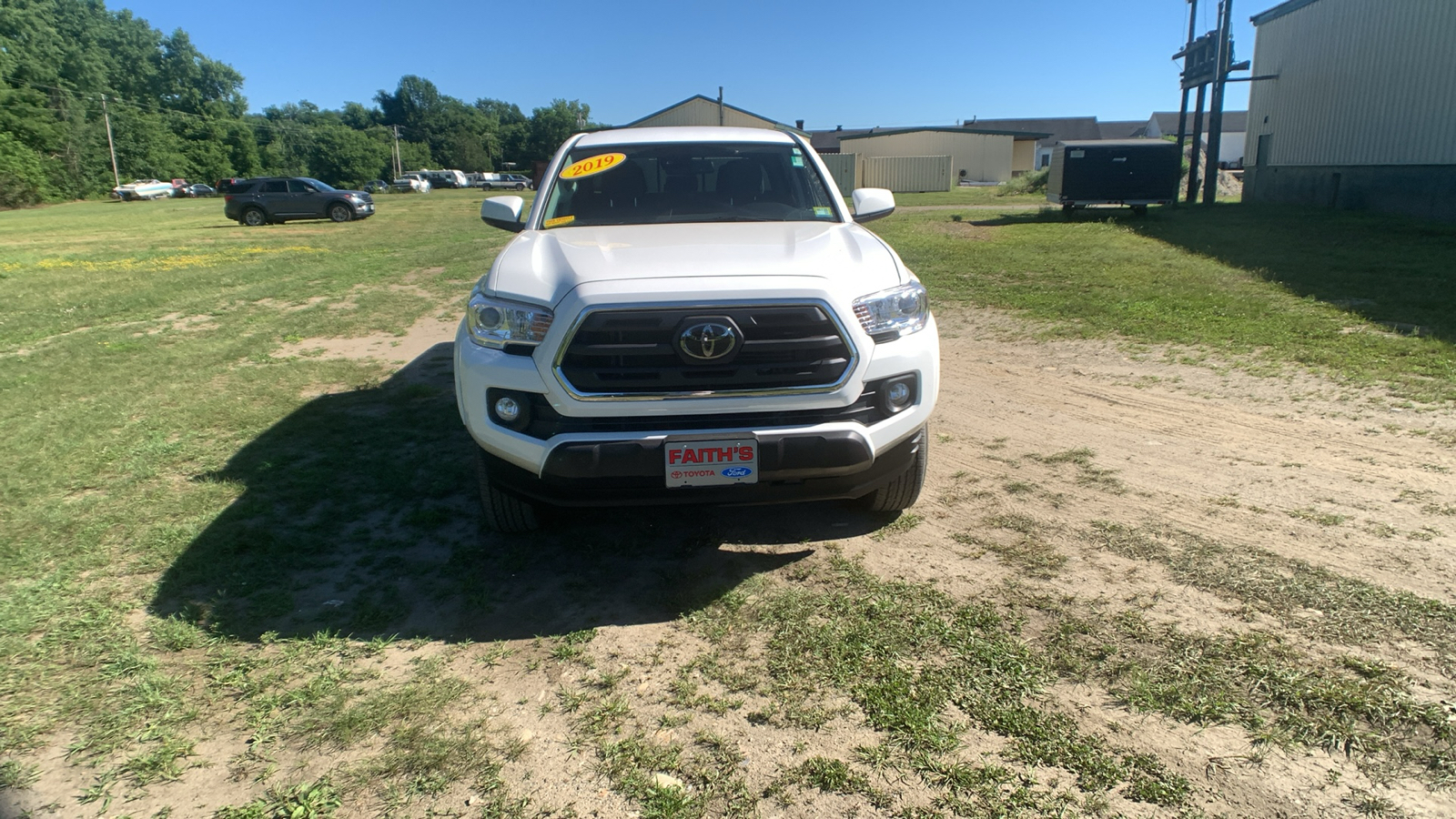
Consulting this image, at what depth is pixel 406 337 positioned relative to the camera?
844 centimetres

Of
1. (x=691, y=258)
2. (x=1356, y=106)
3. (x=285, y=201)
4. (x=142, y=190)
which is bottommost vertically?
(x=691, y=258)

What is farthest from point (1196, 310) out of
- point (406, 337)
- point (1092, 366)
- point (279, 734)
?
point (279, 734)

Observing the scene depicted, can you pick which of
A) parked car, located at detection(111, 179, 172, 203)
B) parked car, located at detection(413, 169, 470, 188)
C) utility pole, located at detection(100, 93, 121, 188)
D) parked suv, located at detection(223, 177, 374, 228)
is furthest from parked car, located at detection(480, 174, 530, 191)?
parked suv, located at detection(223, 177, 374, 228)

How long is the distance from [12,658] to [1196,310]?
30.3 ft

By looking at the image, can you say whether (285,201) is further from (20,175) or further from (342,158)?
(342,158)

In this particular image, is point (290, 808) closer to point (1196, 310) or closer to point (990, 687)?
point (990, 687)

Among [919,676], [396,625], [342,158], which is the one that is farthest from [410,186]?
[919,676]

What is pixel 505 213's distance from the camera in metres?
4.74

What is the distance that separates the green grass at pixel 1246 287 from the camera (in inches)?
256

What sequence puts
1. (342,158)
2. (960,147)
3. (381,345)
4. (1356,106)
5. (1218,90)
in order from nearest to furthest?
1. (381,345)
2. (1356,106)
3. (1218,90)
4. (960,147)
5. (342,158)

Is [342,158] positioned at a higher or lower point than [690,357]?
higher

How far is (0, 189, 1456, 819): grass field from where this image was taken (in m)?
2.30

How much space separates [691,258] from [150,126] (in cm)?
8287

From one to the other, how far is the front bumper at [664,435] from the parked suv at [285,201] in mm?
28330
